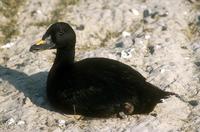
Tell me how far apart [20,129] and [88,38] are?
8.93ft

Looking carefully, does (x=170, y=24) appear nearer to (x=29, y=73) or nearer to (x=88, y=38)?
(x=88, y=38)

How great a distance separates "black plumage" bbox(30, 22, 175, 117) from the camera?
7.97 metres

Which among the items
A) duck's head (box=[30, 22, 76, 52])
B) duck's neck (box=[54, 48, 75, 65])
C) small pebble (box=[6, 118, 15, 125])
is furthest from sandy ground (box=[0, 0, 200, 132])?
duck's head (box=[30, 22, 76, 52])

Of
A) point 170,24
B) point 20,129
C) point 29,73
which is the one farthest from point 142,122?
point 170,24

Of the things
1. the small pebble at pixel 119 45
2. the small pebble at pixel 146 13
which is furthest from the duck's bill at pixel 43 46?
the small pebble at pixel 146 13

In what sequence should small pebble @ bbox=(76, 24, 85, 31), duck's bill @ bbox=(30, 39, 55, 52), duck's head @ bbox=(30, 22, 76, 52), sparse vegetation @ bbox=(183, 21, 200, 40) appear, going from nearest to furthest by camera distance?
duck's head @ bbox=(30, 22, 76, 52)
duck's bill @ bbox=(30, 39, 55, 52)
sparse vegetation @ bbox=(183, 21, 200, 40)
small pebble @ bbox=(76, 24, 85, 31)

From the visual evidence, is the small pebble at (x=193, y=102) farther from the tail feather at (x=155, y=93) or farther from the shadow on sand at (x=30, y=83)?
the shadow on sand at (x=30, y=83)

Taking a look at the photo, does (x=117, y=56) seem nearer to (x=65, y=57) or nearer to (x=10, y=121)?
(x=65, y=57)

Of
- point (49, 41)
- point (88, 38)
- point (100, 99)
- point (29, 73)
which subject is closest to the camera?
point (100, 99)

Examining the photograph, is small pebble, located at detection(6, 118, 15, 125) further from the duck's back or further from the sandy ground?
the duck's back

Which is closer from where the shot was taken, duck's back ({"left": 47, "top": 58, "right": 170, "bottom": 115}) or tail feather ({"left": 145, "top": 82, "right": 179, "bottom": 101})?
duck's back ({"left": 47, "top": 58, "right": 170, "bottom": 115})

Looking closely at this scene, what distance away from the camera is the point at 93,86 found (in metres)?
8.09

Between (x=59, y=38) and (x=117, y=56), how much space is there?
4.72 feet

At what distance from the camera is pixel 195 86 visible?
29.2 feet
